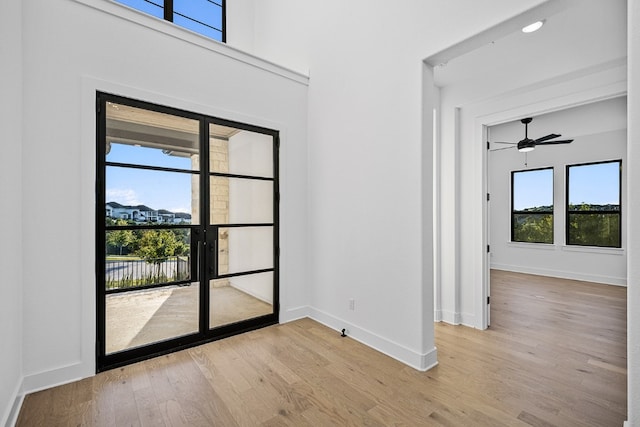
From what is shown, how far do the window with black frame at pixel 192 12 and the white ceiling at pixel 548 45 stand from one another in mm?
3537

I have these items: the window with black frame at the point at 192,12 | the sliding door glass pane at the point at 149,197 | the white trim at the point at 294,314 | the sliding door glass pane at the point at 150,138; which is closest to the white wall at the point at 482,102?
the white trim at the point at 294,314

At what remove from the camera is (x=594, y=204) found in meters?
6.12

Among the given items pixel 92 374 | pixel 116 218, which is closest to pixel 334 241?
pixel 116 218

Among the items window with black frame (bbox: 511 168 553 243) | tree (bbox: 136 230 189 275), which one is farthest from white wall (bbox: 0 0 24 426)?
window with black frame (bbox: 511 168 553 243)

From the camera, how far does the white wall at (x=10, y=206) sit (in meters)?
1.79

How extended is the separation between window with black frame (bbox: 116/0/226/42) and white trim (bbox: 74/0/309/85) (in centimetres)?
146

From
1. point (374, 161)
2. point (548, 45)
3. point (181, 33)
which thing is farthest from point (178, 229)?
point (548, 45)

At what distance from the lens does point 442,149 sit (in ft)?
12.4

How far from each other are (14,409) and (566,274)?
849 centimetres

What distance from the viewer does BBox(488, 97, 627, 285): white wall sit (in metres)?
5.31

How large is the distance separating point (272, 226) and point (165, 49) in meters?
2.05

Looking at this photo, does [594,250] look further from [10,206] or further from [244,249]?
[10,206]

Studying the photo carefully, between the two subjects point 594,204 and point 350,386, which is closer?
point 350,386

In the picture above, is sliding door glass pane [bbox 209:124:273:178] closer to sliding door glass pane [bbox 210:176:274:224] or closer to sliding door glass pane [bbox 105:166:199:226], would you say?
sliding door glass pane [bbox 210:176:274:224]
